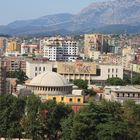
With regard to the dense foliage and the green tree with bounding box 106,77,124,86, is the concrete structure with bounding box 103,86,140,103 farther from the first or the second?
the green tree with bounding box 106,77,124,86

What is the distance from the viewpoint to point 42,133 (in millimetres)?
25828

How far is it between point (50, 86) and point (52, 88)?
0.65ft

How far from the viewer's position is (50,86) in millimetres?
33062

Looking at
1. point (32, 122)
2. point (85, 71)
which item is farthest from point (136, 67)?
point (32, 122)

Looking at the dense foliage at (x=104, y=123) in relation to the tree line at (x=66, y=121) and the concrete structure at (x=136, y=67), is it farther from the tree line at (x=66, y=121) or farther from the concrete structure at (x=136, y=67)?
the concrete structure at (x=136, y=67)

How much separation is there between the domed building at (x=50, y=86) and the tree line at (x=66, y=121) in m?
5.18

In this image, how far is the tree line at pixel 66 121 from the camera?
23.9 meters

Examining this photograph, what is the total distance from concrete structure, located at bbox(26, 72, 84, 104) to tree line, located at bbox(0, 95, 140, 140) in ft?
14.4

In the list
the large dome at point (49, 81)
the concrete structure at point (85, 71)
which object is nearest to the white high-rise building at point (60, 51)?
the concrete structure at point (85, 71)

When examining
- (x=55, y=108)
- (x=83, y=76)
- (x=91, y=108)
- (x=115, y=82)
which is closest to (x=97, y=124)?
(x=91, y=108)

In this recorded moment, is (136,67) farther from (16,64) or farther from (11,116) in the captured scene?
(11,116)

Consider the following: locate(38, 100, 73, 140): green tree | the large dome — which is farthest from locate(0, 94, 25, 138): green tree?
the large dome

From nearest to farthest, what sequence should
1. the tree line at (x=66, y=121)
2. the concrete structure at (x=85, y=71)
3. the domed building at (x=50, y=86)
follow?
the tree line at (x=66, y=121), the domed building at (x=50, y=86), the concrete structure at (x=85, y=71)

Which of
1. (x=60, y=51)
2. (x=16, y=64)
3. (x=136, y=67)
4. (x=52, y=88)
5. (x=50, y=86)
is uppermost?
(x=50, y=86)
